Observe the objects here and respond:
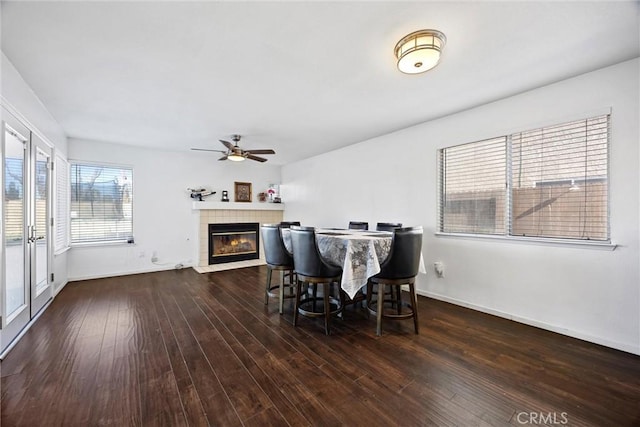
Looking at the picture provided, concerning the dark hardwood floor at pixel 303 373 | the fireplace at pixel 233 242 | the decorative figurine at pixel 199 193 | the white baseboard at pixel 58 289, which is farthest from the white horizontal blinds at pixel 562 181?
the white baseboard at pixel 58 289

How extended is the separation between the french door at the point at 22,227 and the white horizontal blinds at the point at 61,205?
645 mm

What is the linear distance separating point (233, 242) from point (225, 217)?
0.61 metres

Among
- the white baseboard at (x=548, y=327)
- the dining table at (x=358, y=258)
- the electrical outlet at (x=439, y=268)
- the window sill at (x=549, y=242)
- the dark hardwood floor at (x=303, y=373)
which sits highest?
the window sill at (x=549, y=242)

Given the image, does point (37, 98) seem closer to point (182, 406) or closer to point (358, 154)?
point (182, 406)

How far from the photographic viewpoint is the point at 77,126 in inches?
150

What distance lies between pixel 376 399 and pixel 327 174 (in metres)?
4.34

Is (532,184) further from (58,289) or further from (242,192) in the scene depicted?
(58,289)

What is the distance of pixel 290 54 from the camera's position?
2082 millimetres

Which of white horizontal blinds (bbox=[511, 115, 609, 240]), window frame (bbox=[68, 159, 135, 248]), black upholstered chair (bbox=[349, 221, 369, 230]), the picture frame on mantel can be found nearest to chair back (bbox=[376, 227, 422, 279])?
white horizontal blinds (bbox=[511, 115, 609, 240])

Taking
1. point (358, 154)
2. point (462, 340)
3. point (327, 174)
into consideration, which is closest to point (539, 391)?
point (462, 340)

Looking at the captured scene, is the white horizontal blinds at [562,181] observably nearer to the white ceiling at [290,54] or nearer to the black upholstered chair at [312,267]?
the white ceiling at [290,54]

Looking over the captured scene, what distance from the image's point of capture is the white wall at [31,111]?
84.5 inches

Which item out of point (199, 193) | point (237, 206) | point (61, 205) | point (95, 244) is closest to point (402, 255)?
point (237, 206)

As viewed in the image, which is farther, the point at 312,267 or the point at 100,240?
the point at 100,240
